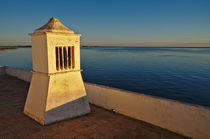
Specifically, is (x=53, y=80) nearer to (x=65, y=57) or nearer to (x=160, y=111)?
(x=65, y=57)

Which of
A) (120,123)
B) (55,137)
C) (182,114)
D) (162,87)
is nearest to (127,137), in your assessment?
(120,123)

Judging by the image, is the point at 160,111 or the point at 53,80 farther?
the point at 53,80

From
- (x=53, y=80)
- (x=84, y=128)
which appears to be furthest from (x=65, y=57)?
(x=84, y=128)

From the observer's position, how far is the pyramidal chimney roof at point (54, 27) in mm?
5496

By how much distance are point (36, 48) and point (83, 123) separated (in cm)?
364

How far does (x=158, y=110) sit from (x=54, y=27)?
528 cm

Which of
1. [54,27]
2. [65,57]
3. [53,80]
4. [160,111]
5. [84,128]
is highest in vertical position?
[54,27]

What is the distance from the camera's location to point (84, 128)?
209 inches

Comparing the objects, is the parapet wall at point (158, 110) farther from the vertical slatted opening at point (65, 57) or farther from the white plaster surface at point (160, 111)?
the vertical slatted opening at point (65, 57)

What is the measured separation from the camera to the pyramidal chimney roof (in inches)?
216

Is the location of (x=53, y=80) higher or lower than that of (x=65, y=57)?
lower

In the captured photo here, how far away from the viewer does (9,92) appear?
928 centimetres

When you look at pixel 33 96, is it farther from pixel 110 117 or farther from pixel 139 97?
pixel 139 97

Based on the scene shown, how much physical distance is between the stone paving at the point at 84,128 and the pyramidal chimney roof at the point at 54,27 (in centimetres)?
374
